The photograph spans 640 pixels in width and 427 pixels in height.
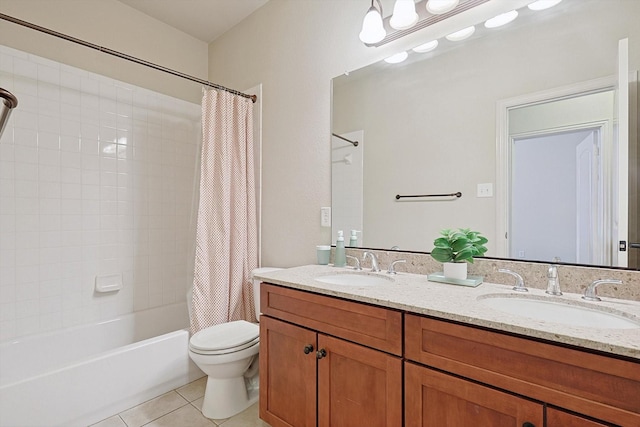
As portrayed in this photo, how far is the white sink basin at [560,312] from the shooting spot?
947mm

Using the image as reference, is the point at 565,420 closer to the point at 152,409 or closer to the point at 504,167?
the point at 504,167

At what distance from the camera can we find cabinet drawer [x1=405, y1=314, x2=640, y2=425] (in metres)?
0.70

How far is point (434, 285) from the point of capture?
1.32m

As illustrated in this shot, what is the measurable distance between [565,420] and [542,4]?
4.90 ft

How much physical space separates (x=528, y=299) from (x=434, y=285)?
33 cm

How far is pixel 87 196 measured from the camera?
7.34 feet

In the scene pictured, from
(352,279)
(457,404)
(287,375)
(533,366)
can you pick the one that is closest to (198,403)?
(287,375)

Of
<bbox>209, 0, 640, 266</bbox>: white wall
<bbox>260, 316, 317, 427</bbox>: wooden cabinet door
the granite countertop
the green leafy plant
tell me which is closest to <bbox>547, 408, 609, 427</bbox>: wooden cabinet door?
the granite countertop

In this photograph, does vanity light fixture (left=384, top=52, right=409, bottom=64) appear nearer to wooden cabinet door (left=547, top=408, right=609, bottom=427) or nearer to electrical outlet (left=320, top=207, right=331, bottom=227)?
electrical outlet (left=320, top=207, right=331, bottom=227)

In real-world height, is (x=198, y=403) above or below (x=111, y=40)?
below

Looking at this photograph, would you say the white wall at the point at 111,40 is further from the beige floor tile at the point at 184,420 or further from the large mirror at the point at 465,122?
the beige floor tile at the point at 184,420

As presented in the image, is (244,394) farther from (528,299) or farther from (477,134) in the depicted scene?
(477,134)

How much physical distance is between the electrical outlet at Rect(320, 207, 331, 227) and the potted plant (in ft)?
2.49

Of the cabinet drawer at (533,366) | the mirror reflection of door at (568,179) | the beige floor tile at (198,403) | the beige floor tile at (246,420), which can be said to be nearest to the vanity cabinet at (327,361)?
the cabinet drawer at (533,366)
